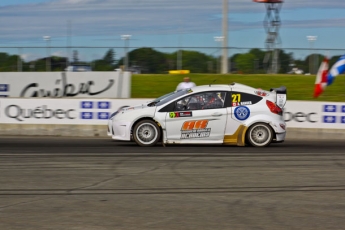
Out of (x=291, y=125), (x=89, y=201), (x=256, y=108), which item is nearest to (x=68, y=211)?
(x=89, y=201)

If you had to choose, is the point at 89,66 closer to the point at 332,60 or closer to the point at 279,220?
the point at 332,60

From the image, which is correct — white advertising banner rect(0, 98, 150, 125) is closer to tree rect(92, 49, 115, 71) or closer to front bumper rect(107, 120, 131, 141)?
front bumper rect(107, 120, 131, 141)

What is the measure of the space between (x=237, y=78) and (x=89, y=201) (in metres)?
22.3

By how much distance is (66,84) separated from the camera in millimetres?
23797

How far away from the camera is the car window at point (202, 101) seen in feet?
47.8

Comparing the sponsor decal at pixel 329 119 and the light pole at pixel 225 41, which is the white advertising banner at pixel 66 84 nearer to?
the light pole at pixel 225 41

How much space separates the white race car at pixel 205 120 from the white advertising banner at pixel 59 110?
354cm

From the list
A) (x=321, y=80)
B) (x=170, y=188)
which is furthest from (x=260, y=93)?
(x=321, y=80)

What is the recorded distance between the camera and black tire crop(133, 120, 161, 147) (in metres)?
14.5

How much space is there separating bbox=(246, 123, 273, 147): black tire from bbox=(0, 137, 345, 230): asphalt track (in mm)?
591

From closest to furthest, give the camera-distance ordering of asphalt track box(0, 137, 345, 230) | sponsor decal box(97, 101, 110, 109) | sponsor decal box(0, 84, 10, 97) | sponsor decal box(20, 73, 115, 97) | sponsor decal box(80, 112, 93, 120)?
1. asphalt track box(0, 137, 345, 230)
2. sponsor decal box(97, 101, 110, 109)
3. sponsor decal box(80, 112, 93, 120)
4. sponsor decal box(20, 73, 115, 97)
5. sponsor decal box(0, 84, 10, 97)

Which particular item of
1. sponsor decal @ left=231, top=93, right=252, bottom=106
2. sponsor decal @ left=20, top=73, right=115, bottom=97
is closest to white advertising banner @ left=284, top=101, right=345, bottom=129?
sponsor decal @ left=231, top=93, right=252, bottom=106

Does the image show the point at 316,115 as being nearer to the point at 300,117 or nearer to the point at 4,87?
the point at 300,117

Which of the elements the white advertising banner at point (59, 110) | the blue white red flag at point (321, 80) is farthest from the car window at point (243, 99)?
the blue white red flag at point (321, 80)
